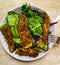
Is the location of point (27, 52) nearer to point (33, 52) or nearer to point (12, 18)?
point (33, 52)

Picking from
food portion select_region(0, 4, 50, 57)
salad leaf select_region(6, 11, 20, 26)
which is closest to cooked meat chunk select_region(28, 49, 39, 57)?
food portion select_region(0, 4, 50, 57)

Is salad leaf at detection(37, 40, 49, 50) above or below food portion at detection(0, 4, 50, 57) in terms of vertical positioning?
below

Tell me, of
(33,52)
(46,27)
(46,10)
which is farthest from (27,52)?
(46,10)

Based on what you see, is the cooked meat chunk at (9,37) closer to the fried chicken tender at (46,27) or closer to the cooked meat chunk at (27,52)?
the cooked meat chunk at (27,52)

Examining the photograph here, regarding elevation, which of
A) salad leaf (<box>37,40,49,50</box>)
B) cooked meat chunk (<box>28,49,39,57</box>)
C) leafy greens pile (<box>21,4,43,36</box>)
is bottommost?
cooked meat chunk (<box>28,49,39,57</box>)

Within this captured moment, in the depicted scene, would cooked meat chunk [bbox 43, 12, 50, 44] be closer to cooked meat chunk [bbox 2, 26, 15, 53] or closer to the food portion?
the food portion

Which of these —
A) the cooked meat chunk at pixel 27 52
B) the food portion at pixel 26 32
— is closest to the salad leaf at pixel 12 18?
the food portion at pixel 26 32
